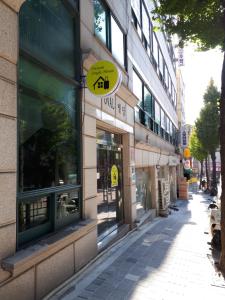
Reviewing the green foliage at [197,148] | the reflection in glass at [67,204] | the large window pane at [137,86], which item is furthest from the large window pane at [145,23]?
the green foliage at [197,148]

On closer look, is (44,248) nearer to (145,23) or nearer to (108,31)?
(108,31)

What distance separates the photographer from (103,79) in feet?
19.6

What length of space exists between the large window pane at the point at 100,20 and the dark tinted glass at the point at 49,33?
1567 millimetres

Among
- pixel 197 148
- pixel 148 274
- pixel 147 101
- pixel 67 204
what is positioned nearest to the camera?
pixel 67 204

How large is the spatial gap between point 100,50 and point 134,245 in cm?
495

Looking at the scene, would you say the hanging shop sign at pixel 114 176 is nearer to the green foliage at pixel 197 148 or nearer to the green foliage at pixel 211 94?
the green foliage at pixel 211 94

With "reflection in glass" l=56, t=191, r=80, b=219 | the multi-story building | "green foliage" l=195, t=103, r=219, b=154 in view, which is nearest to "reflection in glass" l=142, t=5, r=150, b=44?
the multi-story building

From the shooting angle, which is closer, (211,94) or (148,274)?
(148,274)

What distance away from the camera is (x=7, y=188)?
3766mm

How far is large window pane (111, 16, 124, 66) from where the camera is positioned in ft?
29.1

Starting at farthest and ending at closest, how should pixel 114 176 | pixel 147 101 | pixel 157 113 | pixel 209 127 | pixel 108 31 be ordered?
pixel 209 127 < pixel 157 113 < pixel 147 101 < pixel 114 176 < pixel 108 31

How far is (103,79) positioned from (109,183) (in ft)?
11.1

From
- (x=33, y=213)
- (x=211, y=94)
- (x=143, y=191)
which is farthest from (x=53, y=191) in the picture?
(x=211, y=94)

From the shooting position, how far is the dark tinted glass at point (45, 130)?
4.36m
